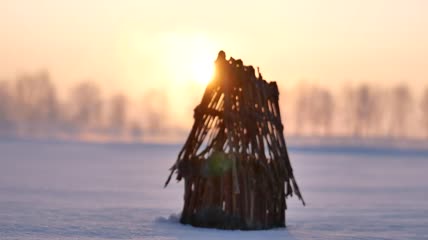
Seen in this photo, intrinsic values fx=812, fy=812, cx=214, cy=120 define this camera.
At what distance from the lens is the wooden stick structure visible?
43.7 ft

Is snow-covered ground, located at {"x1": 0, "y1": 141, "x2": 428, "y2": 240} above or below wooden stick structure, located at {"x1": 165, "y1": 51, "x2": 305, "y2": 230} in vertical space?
below

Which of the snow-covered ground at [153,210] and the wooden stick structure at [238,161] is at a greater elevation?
the wooden stick structure at [238,161]

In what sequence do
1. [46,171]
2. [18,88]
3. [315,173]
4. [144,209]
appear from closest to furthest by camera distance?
1. [144,209]
2. [46,171]
3. [315,173]
4. [18,88]

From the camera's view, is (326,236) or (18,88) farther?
(18,88)

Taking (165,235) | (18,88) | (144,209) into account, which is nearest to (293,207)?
(144,209)

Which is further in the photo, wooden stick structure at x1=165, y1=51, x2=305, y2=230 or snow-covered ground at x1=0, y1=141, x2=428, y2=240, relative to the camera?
wooden stick structure at x1=165, y1=51, x2=305, y2=230

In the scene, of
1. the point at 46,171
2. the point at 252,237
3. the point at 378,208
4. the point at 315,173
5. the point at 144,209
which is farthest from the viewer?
the point at 315,173

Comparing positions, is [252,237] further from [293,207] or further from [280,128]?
[293,207]

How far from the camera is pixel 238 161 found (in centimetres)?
1323

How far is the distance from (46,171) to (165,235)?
17.1m

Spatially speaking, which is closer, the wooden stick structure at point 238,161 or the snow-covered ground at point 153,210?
the snow-covered ground at point 153,210

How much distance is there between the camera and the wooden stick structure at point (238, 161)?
525 inches

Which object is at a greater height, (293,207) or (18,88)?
(18,88)

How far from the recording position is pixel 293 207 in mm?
18250
